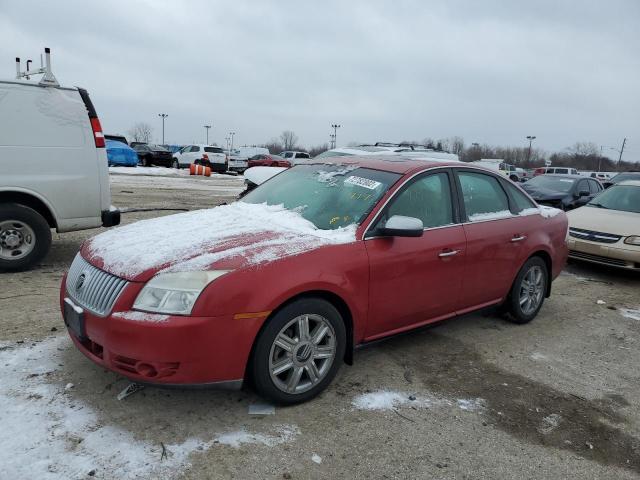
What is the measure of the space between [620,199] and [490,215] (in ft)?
17.2

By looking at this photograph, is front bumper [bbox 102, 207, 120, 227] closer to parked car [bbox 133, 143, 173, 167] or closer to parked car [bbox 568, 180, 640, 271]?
parked car [bbox 568, 180, 640, 271]

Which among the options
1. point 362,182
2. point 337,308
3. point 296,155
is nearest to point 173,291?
point 337,308

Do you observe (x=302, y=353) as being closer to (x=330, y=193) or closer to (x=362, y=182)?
(x=330, y=193)

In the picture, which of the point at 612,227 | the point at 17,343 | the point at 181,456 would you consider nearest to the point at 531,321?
the point at 612,227

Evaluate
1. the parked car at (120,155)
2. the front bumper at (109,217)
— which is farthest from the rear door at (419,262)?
the parked car at (120,155)

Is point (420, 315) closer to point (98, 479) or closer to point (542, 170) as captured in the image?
point (98, 479)

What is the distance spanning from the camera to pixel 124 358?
287 centimetres

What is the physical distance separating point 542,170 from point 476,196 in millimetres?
38609

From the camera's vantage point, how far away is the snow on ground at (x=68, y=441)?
2.52 metres

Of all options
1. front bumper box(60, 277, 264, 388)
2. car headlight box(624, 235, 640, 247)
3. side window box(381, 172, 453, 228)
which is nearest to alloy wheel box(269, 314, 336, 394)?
front bumper box(60, 277, 264, 388)

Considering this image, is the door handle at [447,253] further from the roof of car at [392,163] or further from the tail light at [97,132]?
the tail light at [97,132]

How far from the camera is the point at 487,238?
4.35 m

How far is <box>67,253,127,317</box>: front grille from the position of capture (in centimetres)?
297

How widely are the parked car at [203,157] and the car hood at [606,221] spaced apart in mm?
25783
